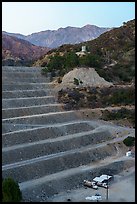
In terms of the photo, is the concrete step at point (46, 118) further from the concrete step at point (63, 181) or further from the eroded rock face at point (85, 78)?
the eroded rock face at point (85, 78)

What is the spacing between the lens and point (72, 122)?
34.9 m

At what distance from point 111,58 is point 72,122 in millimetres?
28310

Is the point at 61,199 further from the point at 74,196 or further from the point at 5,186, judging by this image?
the point at 5,186

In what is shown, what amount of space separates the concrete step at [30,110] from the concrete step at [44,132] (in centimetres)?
355

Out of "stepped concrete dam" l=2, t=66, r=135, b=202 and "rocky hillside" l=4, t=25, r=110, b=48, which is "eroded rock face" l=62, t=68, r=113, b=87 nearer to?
"stepped concrete dam" l=2, t=66, r=135, b=202

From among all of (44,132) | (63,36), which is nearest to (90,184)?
(44,132)

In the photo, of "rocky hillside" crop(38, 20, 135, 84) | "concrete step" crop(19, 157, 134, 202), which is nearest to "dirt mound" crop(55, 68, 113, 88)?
"rocky hillside" crop(38, 20, 135, 84)

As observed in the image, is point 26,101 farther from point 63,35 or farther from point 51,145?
point 63,35

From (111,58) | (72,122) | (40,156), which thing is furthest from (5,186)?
(111,58)

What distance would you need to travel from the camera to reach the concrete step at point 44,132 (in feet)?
89.3

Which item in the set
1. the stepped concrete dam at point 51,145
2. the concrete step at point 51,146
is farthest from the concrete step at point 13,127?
the concrete step at point 51,146

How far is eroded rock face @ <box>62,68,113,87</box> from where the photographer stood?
154 ft

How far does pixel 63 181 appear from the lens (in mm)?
22547

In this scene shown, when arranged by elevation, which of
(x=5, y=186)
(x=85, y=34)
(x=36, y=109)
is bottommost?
(x=5, y=186)
